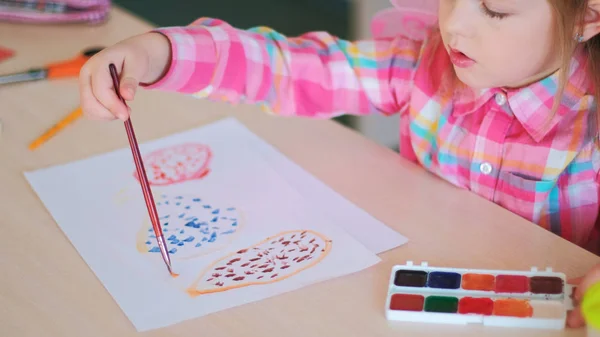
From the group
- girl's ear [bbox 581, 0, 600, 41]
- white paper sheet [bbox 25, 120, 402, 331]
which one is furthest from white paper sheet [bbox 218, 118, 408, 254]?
girl's ear [bbox 581, 0, 600, 41]

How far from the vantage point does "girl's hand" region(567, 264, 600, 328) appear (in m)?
0.67

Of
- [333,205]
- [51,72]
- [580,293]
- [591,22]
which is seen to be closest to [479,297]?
[580,293]

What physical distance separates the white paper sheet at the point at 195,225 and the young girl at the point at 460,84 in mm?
103

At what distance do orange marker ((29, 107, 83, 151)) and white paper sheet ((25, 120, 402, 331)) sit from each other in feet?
0.23

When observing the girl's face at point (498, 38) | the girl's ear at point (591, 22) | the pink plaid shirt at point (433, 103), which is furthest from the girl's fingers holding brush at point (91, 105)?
the girl's ear at point (591, 22)

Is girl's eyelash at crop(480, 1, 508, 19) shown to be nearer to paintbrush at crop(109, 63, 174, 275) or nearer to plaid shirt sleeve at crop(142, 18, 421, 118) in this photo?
plaid shirt sleeve at crop(142, 18, 421, 118)

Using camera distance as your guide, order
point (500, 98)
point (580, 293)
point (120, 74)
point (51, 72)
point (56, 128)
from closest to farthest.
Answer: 1. point (580, 293)
2. point (120, 74)
3. point (500, 98)
4. point (56, 128)
5. point (51, 72)

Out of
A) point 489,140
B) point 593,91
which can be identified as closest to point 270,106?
point 489,140

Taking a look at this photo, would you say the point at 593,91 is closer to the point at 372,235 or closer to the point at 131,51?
the point at 372,235

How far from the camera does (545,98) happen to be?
91 cm

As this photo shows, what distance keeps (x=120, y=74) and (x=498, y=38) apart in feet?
1.24

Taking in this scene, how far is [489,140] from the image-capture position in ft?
3.11

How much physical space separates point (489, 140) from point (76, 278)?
48cm

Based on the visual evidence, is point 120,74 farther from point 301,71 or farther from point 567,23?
point 567,23
